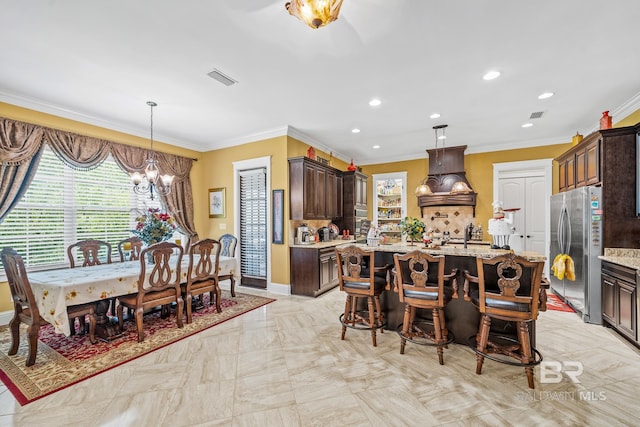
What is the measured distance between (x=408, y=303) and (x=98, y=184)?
204 inches

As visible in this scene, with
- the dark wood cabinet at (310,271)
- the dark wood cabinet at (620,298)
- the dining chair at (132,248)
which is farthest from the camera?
the dark wood cabinet at (310,271)

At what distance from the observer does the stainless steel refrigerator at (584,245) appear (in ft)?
11.8

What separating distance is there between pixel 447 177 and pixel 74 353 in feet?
23.1

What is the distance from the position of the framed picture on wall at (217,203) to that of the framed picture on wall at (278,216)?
1.36 m

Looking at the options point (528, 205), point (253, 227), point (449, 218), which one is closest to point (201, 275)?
point (253, 227)

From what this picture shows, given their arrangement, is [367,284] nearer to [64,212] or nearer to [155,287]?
[155,287]

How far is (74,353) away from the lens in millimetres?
2867

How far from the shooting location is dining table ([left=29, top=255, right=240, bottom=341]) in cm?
266

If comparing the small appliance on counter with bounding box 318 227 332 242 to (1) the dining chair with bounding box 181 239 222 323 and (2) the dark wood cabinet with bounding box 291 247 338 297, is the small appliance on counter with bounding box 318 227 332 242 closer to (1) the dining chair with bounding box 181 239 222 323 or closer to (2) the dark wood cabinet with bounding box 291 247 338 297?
(2) the dark wood cabinet with bounding box 291 247 338 297

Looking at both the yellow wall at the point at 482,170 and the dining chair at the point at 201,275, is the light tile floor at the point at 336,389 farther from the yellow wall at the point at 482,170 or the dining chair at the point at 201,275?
the yellow wall at the point at 482,170

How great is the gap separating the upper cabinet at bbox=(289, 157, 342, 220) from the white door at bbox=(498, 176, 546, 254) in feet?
13.1

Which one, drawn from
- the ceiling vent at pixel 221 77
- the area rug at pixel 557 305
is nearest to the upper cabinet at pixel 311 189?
the ceiling vent at pixel 221 77

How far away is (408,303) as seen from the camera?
277cm

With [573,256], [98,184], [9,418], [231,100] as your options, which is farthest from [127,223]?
[573,256]
